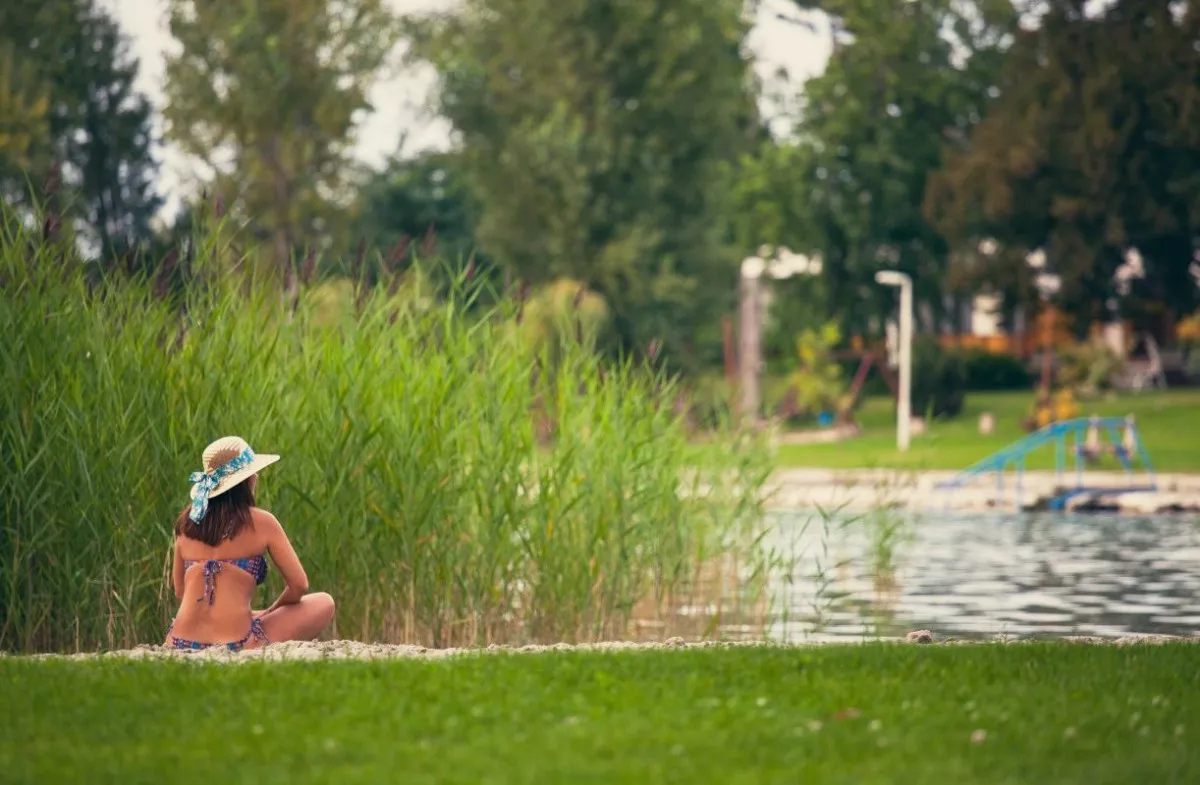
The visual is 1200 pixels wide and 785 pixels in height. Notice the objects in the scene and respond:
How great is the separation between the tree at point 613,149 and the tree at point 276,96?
4978 mm

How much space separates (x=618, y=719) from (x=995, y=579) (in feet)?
40.7

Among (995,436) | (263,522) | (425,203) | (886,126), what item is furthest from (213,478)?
(425,203)

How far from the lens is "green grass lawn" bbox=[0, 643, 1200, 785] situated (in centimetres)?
685

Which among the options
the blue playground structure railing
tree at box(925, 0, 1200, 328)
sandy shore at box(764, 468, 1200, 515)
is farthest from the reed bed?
tree at box(925, 0, 1200, 328)

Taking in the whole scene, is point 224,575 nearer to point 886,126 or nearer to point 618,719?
point 618,719

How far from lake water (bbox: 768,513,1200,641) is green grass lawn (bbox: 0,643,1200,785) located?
12.9 ft

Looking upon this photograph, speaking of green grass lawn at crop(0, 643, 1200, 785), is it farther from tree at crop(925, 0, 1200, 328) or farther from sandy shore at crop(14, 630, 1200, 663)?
tree at crop(925, 0, 1200, 328)

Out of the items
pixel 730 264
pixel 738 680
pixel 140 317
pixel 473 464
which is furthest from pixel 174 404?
pixel 730 264

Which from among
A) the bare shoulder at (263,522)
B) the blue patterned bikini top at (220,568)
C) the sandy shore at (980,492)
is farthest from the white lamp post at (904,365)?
the bare shoulder at (263,522)

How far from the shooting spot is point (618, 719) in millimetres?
7684

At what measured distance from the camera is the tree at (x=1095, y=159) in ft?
152

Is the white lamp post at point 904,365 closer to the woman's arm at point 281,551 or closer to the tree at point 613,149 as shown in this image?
the tree at point 613,149

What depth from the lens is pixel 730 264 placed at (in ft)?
186

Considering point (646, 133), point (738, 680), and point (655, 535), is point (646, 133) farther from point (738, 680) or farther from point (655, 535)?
point (738, 680)
